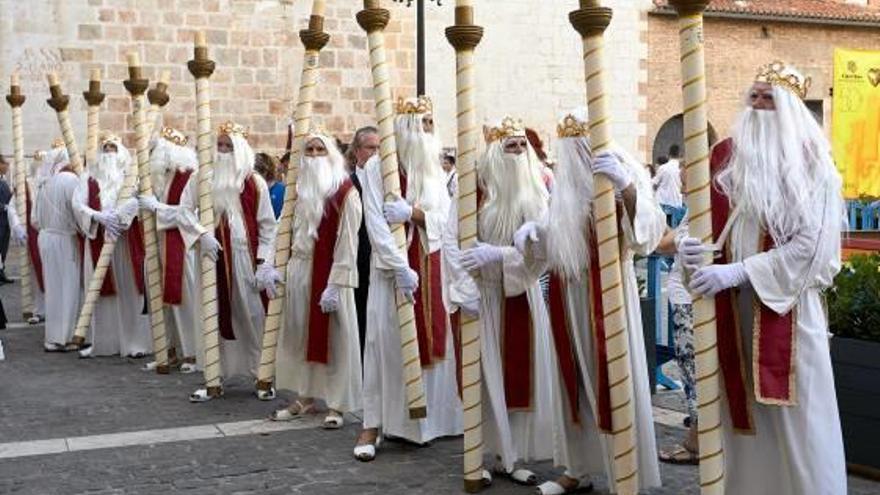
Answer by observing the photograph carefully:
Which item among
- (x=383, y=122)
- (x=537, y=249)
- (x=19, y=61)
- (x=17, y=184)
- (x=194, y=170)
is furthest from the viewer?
(x=19, y=61)

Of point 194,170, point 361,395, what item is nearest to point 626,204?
point 361,395

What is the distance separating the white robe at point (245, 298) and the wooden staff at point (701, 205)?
15.8 ft

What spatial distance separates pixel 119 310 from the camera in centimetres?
1073

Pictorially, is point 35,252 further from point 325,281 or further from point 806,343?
point 806,343

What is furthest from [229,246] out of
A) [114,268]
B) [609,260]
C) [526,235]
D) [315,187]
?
[609,260]

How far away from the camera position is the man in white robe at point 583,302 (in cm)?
531

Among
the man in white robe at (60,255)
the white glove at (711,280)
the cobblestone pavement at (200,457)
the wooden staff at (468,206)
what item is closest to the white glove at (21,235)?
the man in white robe at (60,255)

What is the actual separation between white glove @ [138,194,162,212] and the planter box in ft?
19.1

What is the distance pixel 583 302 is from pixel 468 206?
30.5 inches

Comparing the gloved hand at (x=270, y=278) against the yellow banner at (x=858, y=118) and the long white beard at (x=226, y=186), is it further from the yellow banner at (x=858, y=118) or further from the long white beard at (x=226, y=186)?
the yellow banner at (x=858, y=118)

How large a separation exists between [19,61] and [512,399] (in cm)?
1511

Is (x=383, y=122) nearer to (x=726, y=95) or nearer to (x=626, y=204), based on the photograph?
(x=626, y=204)

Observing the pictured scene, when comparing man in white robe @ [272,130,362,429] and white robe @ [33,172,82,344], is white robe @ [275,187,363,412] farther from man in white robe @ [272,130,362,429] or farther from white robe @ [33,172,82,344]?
white robe @ [33,172,82,344]

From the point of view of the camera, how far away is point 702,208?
4312 mm
